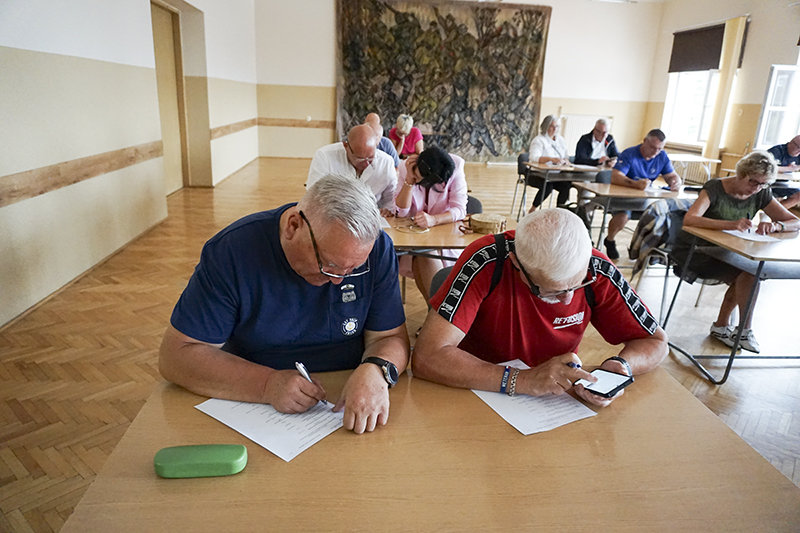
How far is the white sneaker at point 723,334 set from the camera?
11.6 feet

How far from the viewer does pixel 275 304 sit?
4.73 ft

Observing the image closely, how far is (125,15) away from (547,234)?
4902 millimetres

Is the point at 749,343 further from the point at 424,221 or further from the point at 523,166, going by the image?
the point at 523,166

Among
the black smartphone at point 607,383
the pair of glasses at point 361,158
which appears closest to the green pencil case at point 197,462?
the black smartphone at point 607,383

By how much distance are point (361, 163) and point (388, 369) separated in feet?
8.47

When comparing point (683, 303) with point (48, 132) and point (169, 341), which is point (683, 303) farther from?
point (48, 132)

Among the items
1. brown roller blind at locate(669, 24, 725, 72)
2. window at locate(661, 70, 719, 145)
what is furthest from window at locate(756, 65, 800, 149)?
brown roller blind at locate(669, 24, 725, 72)

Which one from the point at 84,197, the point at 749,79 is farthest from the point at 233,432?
the point at 749,79

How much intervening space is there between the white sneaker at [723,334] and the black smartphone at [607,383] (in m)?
2.71

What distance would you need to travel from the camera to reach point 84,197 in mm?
4074

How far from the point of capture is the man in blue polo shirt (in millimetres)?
1267

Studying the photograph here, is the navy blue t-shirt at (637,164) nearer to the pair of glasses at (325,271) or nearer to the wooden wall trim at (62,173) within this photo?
the pair of glasses at (325,271)

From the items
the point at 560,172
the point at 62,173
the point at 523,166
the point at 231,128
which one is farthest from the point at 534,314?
the point at 231,128

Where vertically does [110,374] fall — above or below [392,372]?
below
